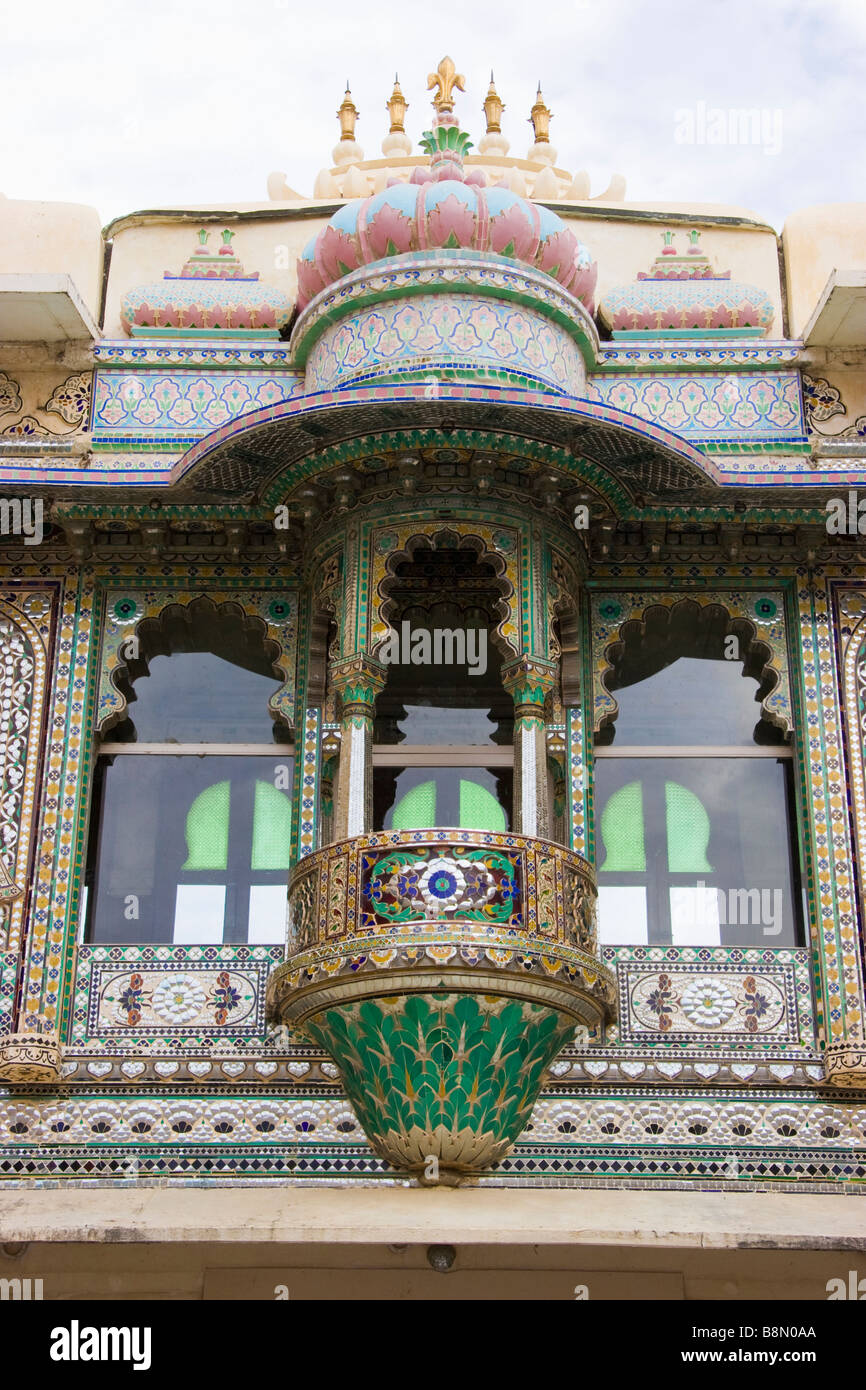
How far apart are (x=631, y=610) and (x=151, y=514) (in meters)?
2.74

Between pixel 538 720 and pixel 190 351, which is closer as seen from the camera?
pixel 538 720

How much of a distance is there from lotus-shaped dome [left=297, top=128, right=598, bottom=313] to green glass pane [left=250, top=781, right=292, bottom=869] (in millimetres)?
2996

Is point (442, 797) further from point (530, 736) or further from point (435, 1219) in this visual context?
point (435, 1219)

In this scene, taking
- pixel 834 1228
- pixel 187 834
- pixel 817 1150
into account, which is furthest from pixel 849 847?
pixel 187 834

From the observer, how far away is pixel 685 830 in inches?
426

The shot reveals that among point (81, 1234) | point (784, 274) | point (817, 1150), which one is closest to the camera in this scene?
point (81, 1234)

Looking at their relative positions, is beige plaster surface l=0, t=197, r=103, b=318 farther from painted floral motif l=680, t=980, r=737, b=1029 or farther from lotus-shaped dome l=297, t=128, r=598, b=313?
painted floral motif l=680, t=980, r=737, b=1029

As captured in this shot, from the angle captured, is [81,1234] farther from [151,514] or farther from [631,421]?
[631,421]

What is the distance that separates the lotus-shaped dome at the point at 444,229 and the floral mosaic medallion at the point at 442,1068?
4.36 metres

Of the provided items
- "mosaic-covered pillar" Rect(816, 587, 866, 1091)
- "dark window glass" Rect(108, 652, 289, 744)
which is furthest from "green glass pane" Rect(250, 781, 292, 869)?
"mosaic-covered pillar" Rect(816, 587, 866, 1091)

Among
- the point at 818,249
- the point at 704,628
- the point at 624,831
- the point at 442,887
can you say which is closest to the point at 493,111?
the point at 818,249

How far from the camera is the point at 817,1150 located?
964 centimetres
